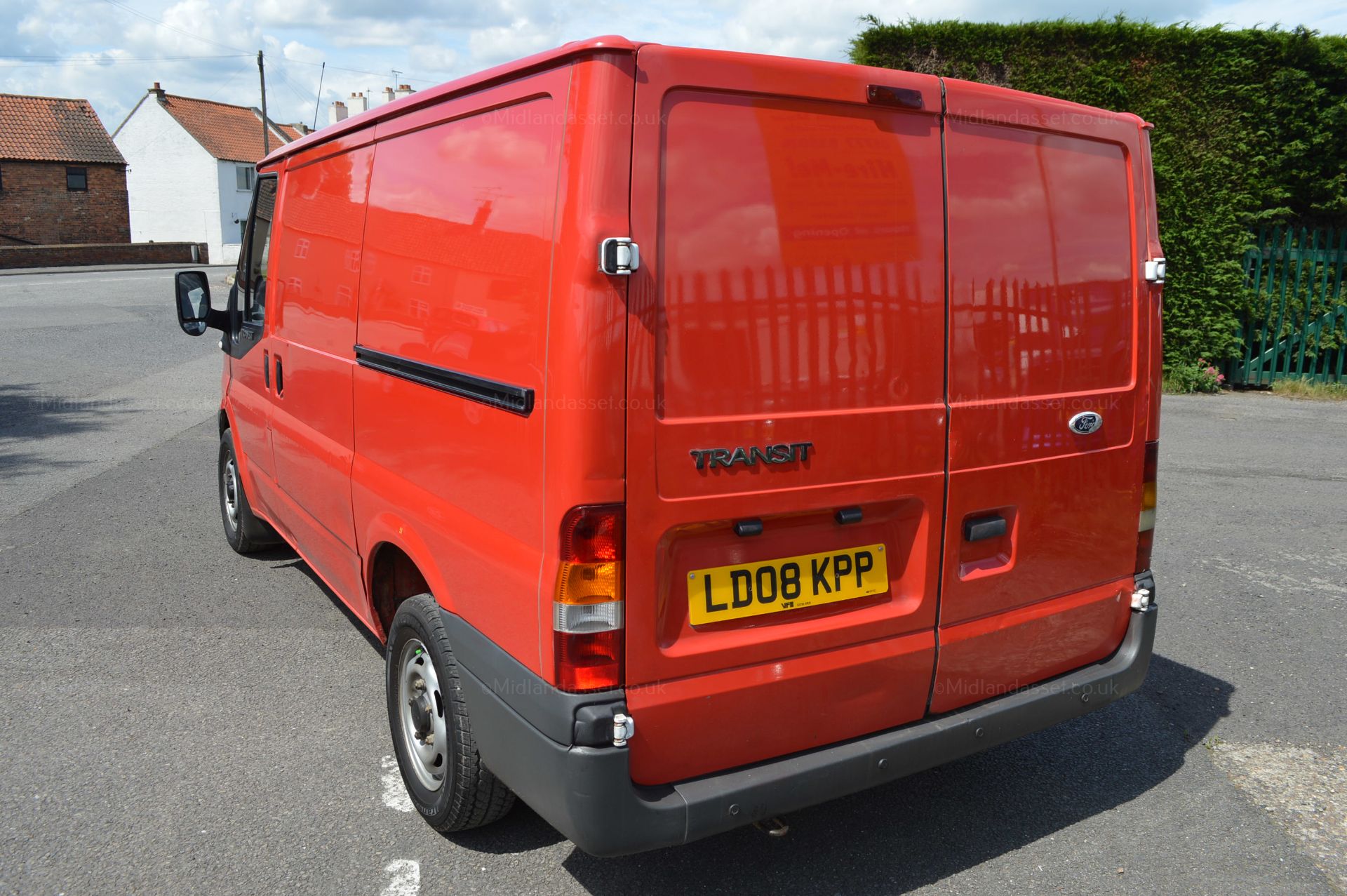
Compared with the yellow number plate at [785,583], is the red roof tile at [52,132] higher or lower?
higher

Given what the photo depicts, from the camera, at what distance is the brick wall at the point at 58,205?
1876 inches

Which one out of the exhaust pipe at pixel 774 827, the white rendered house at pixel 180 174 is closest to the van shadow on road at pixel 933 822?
the exhaust pipe at pixel 774 827

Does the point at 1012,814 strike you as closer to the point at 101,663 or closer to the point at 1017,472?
the point at 1017,472

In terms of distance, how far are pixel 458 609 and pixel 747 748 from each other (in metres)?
0.88

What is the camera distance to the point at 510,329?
8.04 ft

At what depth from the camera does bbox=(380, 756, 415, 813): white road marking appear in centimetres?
327

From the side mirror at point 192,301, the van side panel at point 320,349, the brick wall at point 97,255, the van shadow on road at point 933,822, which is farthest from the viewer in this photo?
the brick wall at point 97,255

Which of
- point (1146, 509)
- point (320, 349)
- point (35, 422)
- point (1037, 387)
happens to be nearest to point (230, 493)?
point (320, 349)

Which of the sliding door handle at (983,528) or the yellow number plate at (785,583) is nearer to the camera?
the yellow number plate at (785,583)

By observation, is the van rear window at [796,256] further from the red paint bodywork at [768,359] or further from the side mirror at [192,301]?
the side mirror at [192,301]

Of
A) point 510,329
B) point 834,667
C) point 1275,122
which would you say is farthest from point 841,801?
point 1275,122

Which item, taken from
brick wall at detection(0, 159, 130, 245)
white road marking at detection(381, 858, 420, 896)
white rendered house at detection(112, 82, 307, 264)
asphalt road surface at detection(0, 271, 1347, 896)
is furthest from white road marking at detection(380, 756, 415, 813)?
brick wall at detection(0, 159, 130, 245)

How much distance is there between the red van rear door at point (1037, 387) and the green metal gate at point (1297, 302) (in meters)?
10.4

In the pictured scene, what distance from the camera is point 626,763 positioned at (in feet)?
7.75
